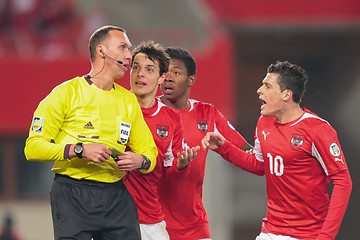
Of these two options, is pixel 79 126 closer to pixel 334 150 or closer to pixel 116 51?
pixel 116 51

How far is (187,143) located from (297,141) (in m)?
0.98

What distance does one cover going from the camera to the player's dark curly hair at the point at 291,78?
4492 mm

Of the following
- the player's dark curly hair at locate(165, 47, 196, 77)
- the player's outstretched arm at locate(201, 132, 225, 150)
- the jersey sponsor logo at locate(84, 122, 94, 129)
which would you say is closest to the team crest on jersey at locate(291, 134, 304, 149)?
the player's outstretched arm at locate(201, 132, 225, 150)

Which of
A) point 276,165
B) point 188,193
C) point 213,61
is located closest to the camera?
point 276,165

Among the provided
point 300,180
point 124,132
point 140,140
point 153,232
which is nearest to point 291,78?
point 300,180

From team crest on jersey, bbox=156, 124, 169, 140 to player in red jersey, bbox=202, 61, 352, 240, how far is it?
1.03 feet

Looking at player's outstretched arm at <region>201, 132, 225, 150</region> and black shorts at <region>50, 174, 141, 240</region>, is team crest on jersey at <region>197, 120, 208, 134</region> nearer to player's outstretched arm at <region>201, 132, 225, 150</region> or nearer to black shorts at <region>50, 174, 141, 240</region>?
player's outstretched arm at <region>201, 132, 225, 150</region>

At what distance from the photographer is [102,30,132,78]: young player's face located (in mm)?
3994

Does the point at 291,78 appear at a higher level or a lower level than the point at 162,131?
higher

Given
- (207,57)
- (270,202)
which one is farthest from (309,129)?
(207,57)

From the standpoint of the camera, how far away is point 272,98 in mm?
4461

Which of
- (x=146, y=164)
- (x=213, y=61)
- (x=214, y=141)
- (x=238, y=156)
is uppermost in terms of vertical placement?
(x=213, y=61)

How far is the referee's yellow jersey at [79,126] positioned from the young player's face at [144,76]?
1.56 ft

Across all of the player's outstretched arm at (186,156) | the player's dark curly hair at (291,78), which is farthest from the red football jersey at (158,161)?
the player's dark curly hair at (291,78)
